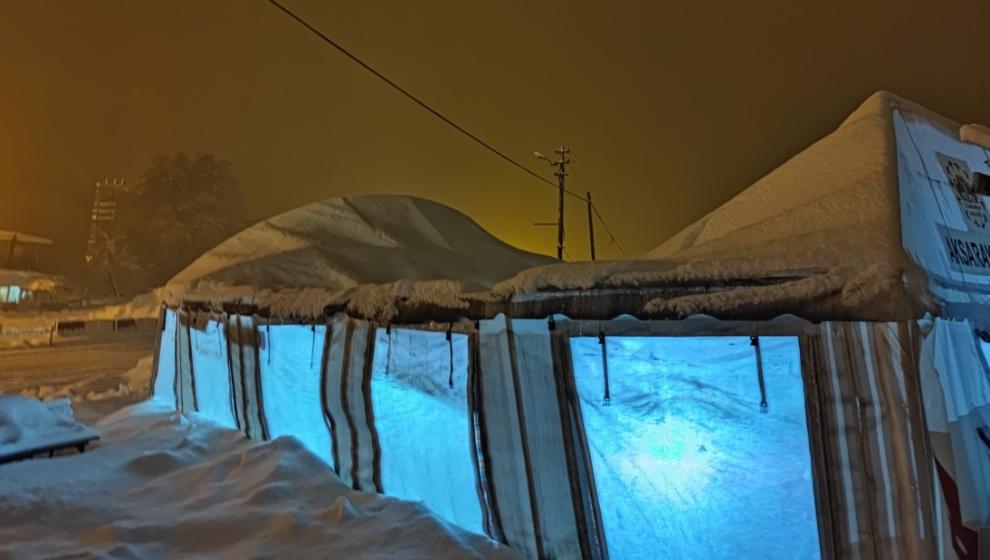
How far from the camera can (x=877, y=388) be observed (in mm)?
2293

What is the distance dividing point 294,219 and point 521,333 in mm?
5311

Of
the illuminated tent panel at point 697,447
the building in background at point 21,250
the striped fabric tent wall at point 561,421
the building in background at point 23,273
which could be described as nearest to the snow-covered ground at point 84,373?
the striped fabric tent wall at point 561,421

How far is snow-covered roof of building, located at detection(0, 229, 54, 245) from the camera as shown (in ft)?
80.2

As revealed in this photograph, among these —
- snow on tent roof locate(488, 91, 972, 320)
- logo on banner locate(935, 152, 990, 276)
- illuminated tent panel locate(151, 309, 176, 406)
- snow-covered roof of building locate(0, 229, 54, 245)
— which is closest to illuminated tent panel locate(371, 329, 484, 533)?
snow on tent roof locate(488, 91, 972, 320)

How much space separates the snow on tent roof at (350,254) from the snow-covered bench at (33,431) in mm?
1701

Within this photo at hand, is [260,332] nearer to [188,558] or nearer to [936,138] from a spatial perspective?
[188,558]

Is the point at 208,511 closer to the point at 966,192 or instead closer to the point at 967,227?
the point at 967,227

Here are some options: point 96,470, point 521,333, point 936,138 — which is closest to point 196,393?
point 96,470

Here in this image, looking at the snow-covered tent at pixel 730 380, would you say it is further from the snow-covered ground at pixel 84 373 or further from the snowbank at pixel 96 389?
the snowbank at pixel 96 389

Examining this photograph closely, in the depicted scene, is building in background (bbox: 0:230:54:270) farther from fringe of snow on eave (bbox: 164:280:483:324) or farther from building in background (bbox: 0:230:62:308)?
fringe of snow on eave (bbox: 164:280:483:324)

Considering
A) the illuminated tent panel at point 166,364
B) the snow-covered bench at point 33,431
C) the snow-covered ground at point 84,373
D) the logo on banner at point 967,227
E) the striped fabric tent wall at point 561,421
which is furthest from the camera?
the snow-covered ground at point 84,373

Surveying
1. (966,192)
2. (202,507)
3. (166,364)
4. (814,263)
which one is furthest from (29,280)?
(966,192)

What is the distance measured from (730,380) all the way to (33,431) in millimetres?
6122

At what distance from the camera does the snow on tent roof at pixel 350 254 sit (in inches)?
222
